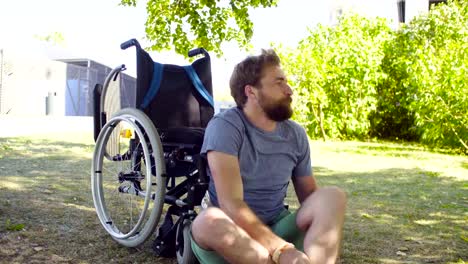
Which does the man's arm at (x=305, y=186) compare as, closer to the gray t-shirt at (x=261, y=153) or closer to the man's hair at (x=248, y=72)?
the gray t-shirt at (x=261, y=153)

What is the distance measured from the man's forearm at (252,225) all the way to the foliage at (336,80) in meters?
9.12

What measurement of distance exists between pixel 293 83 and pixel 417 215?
22.3 ft

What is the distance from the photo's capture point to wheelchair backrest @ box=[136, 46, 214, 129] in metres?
3.06

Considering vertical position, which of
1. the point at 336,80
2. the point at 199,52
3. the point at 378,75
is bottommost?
the point at 199,52

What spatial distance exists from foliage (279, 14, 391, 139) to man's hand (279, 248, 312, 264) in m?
9.27

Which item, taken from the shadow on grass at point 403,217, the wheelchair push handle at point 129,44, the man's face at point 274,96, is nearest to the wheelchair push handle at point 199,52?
the wheelchair push handle at point 129,44

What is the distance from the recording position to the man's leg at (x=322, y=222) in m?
2.10

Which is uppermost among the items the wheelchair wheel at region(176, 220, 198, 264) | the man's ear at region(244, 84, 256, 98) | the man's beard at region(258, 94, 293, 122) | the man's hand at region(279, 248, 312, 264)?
the man's ear at region(244, 84, 256, 98)

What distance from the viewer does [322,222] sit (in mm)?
2186

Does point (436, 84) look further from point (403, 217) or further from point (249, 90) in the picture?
point (249, 90)

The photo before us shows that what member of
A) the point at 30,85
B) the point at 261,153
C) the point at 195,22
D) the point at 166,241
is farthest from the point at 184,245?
the point at 30,85

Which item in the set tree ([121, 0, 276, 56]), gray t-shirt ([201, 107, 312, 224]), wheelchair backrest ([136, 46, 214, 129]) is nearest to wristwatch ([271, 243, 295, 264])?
gray t-shirt ([201, 107, 312, 224])

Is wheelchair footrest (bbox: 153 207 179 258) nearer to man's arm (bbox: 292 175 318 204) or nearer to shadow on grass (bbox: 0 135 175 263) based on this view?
shadow on grass (bbox: 0 135 175 263)

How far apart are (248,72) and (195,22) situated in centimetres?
502
